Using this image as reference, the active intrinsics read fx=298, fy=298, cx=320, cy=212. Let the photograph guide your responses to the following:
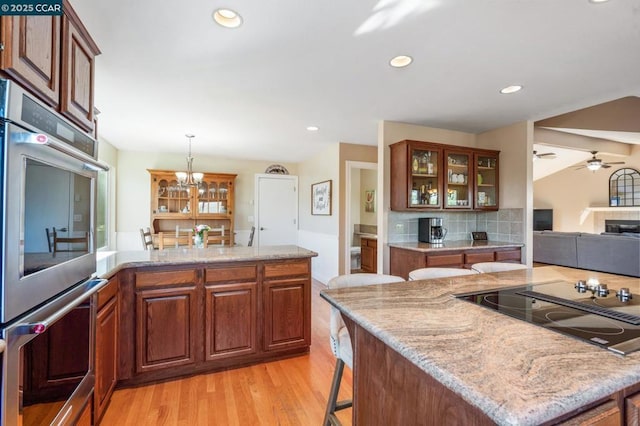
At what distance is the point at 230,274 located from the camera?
229cm

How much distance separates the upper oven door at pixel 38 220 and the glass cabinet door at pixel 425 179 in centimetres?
314

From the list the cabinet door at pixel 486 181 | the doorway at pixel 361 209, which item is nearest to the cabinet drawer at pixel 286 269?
the cabinet door at pixel 486 181

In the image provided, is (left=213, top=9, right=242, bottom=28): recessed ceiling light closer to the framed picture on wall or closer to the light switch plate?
the framed picture on wall

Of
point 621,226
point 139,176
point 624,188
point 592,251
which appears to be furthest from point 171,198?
point 624,188

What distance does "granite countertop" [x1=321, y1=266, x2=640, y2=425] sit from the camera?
600mm

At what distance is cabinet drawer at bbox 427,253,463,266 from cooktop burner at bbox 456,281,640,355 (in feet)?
5.14

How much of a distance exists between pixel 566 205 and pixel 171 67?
1080 cm

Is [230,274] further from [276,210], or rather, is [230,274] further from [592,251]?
[592,251]

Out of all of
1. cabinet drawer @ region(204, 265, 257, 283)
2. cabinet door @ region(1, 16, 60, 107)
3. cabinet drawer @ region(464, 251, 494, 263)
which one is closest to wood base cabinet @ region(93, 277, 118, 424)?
cabinet drawer @ region(204, 265, 257, 283)

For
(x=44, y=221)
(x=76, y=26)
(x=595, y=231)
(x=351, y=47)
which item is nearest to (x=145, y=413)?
(x=44, y=221)

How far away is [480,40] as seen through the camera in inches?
76.0

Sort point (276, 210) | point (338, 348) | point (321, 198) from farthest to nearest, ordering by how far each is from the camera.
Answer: point (276, 210)
point (321, 198)
point (338, 348)

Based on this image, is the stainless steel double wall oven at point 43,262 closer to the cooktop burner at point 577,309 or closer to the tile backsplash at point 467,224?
the cooktop burner at point 577,309

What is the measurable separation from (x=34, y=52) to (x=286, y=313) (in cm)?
213
